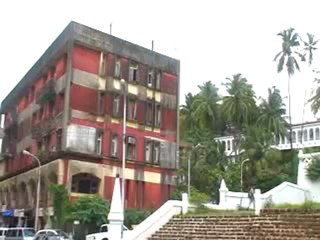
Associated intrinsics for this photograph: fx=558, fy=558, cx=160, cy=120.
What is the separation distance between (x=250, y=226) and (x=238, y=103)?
44087mm

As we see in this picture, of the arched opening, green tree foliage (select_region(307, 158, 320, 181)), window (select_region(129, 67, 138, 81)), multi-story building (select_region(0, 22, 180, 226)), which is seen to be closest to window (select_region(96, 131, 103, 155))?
multi-story building (select_region(0, 22, 180, 226))

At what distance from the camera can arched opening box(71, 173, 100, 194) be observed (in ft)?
135

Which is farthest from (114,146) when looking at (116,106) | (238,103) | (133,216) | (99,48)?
(238,103)

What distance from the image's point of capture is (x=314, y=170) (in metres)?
33.1

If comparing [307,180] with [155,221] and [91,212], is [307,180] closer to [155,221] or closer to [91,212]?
[155,221]

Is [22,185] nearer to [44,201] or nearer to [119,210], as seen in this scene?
[44,201]

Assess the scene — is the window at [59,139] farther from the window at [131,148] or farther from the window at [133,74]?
the window at [133,74]

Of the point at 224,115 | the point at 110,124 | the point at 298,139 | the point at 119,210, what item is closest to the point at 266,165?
the point at 224,115

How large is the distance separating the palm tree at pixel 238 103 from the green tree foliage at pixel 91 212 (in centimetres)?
2965

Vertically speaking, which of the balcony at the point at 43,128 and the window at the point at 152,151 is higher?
the balcony at the point at 43,128

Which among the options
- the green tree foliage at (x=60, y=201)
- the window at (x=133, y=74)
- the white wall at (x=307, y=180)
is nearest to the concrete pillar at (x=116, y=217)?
the white wall at (x=307, y=180)

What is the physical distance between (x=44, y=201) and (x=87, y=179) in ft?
13.8

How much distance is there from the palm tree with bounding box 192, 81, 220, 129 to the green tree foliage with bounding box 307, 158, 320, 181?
35.5m

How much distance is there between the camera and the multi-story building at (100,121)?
135 feet
